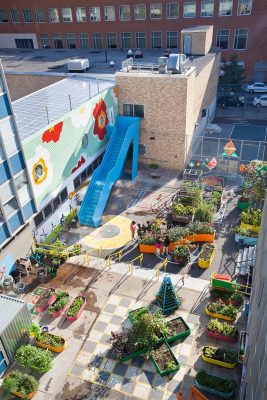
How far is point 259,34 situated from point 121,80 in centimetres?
2999

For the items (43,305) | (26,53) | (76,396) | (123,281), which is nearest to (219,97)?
(26,53)

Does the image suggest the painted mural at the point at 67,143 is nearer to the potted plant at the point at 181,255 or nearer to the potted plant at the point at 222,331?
the potted plant at the point at 181,255

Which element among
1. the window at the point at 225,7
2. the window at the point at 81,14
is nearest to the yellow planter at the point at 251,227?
the window at the point at 225,7

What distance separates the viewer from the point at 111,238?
85.7 feet

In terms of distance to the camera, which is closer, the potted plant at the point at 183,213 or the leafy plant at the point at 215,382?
the leafy plant at the point at 215,382

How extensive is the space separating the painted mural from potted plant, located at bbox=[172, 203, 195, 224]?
8.28 meters

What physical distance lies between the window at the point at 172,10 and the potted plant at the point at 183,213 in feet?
124

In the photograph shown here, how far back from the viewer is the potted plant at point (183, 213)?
26.6 meters

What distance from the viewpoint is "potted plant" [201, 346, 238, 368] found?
54.7ft

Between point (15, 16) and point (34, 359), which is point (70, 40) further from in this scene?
point (34, 359)

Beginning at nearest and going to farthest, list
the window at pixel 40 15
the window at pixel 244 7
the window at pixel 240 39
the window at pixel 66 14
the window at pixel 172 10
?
the window at pixel 244 7
the window at pixel 240 39
the window at pixel 172 10
the window at pixel 66 14
the window at pixel 40 15

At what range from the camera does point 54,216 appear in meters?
26.2

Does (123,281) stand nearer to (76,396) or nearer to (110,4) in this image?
(76,396)

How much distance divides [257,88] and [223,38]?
9604 mm
